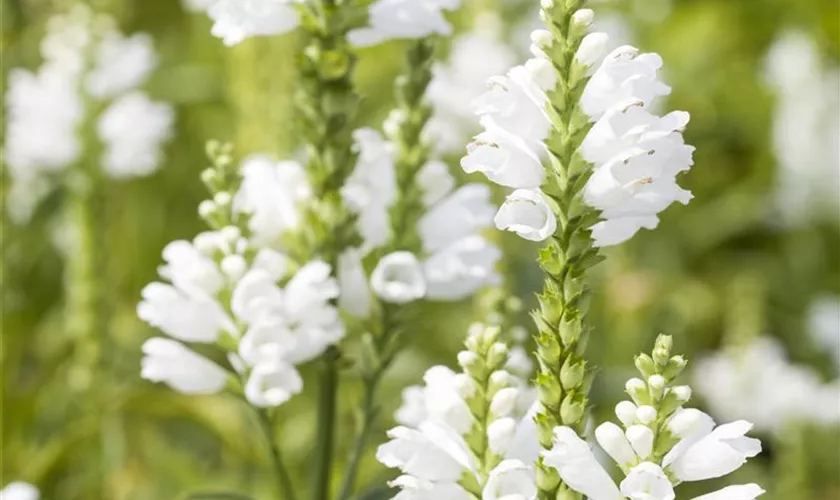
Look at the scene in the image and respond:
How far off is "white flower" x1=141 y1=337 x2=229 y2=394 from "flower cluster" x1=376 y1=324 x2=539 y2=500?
25 cm

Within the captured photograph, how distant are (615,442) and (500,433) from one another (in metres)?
0.07

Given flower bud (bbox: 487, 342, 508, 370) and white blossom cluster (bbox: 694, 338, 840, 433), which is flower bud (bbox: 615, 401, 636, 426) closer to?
flower bud (bbox: 487, 342, 508, 370)

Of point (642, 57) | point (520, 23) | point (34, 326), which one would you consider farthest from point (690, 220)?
point (642, 57)

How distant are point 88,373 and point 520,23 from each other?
6.05 feet

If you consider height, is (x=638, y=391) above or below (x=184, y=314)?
below

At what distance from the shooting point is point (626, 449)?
2.26 feet

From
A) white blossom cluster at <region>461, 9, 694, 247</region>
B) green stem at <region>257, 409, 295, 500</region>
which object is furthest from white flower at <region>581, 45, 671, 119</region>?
green stem at <region>257, 409, 295, 500</region>

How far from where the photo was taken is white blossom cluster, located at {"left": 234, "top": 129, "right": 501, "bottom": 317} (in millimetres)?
978

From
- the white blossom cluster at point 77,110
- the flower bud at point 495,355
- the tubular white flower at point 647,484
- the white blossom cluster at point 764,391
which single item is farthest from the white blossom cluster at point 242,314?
the white blossom cluster at point 764,391

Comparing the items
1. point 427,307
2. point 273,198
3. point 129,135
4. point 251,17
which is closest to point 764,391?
point 427,307

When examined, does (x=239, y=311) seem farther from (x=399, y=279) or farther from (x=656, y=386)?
(x=656, y=386)

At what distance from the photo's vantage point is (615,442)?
0.68 meters

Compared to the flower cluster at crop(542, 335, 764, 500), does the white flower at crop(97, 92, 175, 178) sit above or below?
above

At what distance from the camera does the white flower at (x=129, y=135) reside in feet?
6.42
